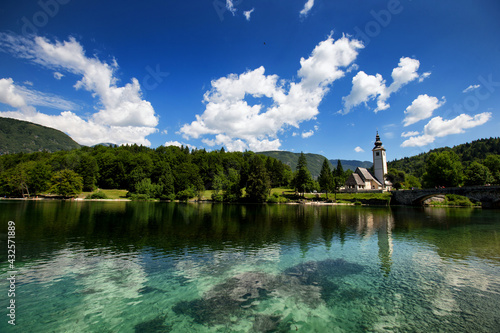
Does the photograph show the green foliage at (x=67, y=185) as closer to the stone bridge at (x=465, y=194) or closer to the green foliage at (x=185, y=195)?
the green foliage at (x=185, y=195)

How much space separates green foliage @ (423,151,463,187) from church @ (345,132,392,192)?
2197cm

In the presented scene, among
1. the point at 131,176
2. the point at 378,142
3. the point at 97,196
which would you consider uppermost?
the point at 378,142

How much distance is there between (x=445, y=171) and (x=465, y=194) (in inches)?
862

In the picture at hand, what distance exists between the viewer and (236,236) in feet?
91.7

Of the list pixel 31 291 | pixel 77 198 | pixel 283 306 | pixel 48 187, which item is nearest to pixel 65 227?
pixel 31 291

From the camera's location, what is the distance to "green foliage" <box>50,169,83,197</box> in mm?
94750

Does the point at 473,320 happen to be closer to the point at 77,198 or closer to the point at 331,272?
the point at 331,272

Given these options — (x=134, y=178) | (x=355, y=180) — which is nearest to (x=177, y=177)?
(x=134, y=178)

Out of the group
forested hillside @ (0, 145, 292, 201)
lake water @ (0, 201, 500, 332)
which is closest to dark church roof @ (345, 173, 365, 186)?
forested hillside @ (0, 145, 292, 201)

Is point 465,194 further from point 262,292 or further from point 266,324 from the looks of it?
point 266,324

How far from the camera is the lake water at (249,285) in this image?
9875mm

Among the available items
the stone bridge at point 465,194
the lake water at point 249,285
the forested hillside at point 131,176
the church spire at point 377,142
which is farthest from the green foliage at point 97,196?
the church spire at point 377,142

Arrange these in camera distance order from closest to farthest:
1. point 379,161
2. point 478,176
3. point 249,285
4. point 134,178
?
point 249,285 → point 478,176 → point 134,178 → point 379,161

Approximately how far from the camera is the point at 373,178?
120 meters
